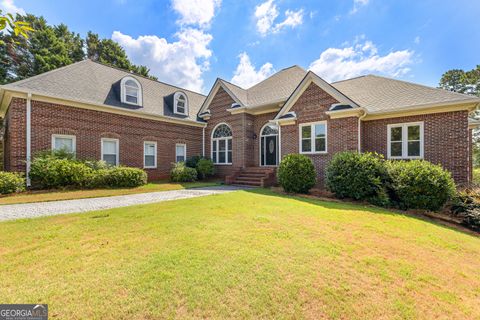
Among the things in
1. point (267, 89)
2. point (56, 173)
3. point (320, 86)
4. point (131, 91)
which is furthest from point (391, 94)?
point (56, 173)

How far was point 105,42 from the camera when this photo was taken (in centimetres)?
2767

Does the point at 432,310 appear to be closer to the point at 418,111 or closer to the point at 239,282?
the point at 239,282

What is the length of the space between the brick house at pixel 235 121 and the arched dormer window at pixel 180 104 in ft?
0.27

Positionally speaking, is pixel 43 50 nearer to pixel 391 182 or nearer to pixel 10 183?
pixel 10 183

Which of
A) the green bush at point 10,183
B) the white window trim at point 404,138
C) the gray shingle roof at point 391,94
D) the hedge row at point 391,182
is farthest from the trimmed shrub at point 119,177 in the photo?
the white window trim at point 404,138

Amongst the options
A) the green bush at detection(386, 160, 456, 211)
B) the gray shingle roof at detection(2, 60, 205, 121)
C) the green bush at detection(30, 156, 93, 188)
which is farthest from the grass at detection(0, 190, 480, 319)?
the gray shingle roof at detection(2, 60, 205, 121)

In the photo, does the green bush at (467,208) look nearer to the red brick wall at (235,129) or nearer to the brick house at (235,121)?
the brick house at (235,121)

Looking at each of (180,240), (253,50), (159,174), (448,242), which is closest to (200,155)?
(159,174)

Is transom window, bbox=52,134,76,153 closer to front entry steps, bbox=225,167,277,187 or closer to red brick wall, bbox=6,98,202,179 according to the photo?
red brick wall, bbox=6,98,202,179

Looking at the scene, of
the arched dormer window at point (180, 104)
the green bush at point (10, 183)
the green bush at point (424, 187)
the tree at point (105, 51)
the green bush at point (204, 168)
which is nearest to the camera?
the green bush at point (424, 187)

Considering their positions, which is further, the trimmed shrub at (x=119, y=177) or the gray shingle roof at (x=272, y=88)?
the gray shingle roof at (x=272, y=88)

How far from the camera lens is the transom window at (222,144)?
16.0 metres

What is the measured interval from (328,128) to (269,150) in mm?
4529

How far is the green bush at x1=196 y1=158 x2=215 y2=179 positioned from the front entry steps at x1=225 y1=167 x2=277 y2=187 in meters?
2.16
